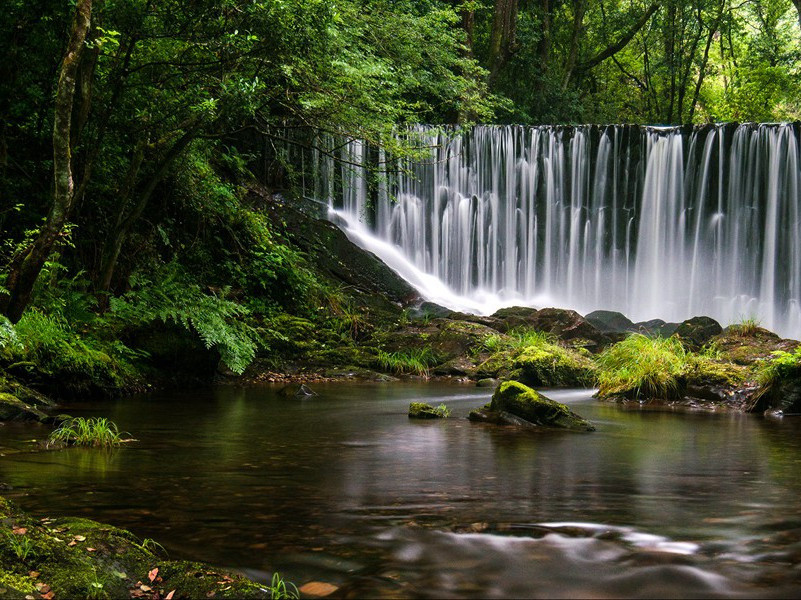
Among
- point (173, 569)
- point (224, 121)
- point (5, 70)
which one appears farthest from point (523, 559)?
point (5, 70)

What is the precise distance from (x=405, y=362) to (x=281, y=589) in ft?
41.7

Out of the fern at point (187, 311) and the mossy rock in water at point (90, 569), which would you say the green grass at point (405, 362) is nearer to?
the fern at point (187, 311)

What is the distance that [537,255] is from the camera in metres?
24.4

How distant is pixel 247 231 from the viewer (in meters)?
16.6

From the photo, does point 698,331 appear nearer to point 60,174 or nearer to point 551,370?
point 551,370

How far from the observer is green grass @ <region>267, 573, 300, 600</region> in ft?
9.79

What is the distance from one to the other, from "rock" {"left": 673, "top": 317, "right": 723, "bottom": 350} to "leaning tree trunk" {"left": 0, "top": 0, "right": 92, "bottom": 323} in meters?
12.9

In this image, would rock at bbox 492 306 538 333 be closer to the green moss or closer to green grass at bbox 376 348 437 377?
green grass at bbox 376 348 437 377

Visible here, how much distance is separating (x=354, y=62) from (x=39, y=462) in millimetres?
9383

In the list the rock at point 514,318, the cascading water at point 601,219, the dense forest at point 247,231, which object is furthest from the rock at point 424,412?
the cascading water at point 601,219

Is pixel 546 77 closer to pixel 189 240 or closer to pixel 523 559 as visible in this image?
pixel 189 240

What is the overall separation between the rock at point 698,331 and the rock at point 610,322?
8.47ft

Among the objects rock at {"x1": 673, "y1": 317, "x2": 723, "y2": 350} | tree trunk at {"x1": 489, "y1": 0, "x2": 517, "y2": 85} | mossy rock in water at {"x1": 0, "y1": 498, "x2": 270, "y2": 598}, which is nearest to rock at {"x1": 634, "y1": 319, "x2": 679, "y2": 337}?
rock at {"x1": 673, "y1": 317, "x2": 723, "y2": 350}

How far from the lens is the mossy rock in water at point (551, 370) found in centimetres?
1445
